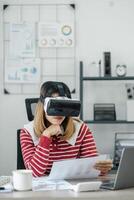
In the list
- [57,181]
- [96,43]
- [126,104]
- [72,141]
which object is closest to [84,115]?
[126,104]

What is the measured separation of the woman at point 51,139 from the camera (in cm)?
193

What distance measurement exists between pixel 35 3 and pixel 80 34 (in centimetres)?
49

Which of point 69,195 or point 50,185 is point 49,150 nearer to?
point 50,185

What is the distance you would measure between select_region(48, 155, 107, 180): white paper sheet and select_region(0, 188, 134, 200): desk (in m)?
0.19

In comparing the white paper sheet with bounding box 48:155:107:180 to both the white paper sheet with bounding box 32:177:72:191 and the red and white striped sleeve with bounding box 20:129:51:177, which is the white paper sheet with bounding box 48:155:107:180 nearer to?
the white paper sheet with bounding box 32:177:72:191

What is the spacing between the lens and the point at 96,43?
3461mm

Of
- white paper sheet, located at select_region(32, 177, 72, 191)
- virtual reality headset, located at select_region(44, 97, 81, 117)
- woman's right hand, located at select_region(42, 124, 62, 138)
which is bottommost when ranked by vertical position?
white paper sheet, located at select_region(32, 177, 72, 191)

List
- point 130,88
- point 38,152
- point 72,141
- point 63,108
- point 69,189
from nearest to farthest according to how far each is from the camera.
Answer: point 69,189
point 63,108
point 38,152
point 72,141
point 130,88

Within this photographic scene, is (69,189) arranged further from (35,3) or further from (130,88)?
(35,3)

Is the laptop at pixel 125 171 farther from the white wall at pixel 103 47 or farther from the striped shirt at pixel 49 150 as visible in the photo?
the white wall at pixel 103 47

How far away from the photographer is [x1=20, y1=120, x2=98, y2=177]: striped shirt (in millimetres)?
1933

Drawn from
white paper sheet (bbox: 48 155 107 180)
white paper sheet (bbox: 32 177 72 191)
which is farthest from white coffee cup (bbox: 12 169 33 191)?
white paper sheet (bbox: 48 155 107 180)

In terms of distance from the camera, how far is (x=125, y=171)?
146 cm

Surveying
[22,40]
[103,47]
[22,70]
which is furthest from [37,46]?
[103,47]
